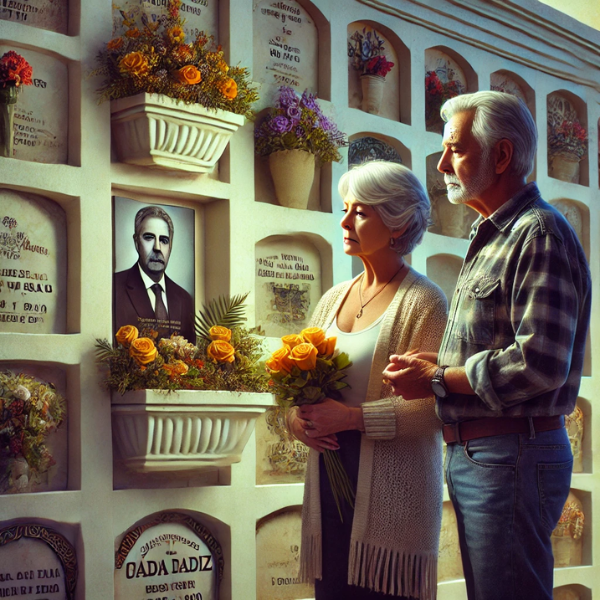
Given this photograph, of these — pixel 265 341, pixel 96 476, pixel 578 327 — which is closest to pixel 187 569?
pixel 96 476

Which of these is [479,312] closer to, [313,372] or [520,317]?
[520,317]

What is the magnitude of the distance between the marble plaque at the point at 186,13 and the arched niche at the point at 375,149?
702mm

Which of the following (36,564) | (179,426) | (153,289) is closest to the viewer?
(36,564)

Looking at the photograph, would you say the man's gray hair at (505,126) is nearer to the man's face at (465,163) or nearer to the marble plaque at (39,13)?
the man's face at (465,163)

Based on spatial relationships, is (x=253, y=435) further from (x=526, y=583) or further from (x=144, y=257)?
(x=526, y=583)

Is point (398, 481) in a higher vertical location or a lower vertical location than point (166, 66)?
lower

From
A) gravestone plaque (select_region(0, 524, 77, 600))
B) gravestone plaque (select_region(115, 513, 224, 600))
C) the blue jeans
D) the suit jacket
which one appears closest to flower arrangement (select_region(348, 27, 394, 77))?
the suit jacket

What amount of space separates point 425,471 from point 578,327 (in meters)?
0.59

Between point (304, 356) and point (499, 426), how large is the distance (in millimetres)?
577

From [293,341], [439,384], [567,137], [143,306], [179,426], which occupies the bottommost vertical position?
[179,426]

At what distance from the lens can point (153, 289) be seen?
2.84m

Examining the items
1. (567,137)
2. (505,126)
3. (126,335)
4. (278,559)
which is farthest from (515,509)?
(567,137)

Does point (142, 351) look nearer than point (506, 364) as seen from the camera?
No

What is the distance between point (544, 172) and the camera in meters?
4.12
